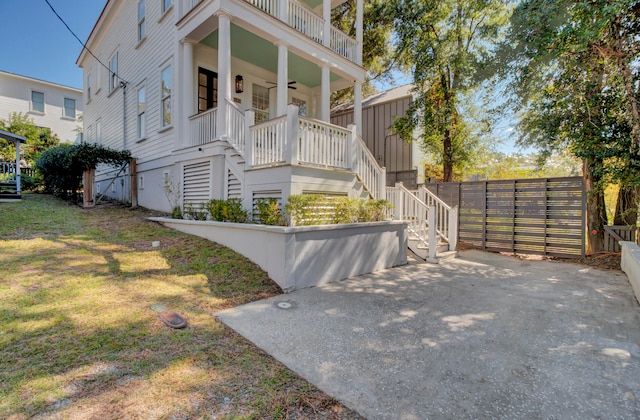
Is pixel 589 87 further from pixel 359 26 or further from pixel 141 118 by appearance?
pixel 141 118

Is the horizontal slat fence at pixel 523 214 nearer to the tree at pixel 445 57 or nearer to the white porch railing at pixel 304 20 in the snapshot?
the tree at pixel 445 57

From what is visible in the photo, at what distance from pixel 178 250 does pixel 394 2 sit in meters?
9.28

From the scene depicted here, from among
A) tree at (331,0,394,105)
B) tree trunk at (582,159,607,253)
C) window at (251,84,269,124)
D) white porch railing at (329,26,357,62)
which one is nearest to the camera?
tree trunk at (582,159,607,253)

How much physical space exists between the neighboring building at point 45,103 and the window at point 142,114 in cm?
997

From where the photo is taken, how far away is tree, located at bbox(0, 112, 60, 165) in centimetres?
1409

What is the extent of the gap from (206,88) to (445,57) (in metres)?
6.95

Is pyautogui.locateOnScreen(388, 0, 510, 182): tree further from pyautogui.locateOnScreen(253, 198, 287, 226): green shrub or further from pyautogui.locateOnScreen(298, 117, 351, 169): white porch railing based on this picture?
pyautogui.locateOnScreen(253, 198, 287, 226): green shrub

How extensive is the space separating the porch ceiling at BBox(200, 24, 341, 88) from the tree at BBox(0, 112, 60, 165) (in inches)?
519

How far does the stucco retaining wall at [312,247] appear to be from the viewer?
4.34 metres

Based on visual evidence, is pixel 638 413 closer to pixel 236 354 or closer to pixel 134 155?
pixel 236 354

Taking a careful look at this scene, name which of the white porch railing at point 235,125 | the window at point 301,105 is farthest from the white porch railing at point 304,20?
the white porch railing at point 235,125

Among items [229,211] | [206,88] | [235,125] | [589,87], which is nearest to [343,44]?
[206,88]

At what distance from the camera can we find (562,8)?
227 inches

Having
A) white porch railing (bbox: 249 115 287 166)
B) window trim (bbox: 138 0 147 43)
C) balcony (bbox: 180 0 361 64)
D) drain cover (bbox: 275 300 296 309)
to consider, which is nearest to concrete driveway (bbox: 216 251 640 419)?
drain cover (bbox: 275 300 296 309)
